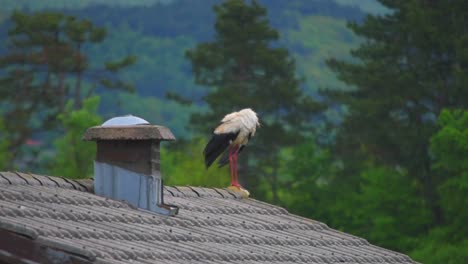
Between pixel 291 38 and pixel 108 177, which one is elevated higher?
pixel 291 38

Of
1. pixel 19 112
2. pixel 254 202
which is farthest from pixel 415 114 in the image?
pixel 254 202

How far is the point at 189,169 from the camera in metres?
66.8

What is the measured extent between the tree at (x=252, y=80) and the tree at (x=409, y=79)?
5292mm

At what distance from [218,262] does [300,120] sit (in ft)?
212

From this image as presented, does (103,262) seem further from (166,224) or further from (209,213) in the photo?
(209,213)

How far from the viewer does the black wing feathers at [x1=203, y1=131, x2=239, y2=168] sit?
615 inches

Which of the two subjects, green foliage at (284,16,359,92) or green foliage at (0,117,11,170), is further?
green foliage at (284,16,359,92)

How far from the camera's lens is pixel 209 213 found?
1314 centimetres

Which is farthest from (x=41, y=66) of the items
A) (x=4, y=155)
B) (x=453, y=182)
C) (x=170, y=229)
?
(x=170, y=229)

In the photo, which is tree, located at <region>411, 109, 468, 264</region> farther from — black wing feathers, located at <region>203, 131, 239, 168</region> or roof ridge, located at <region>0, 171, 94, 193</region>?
roof ridge, located at <region>0, 171, 94, 193</region>

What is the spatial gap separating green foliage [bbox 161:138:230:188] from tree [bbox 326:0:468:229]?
18.4 feet

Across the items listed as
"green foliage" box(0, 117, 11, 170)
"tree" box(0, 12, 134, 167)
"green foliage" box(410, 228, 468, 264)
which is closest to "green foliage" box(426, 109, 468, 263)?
"green foliage" box(410, 228, 468, 264)

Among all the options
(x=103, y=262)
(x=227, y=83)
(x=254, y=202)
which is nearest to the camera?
(x=103, y=262)

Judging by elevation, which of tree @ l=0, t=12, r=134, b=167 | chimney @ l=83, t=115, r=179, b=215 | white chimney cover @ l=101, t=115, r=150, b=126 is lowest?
chimney @ l=83, t=115, r=179, b=215
